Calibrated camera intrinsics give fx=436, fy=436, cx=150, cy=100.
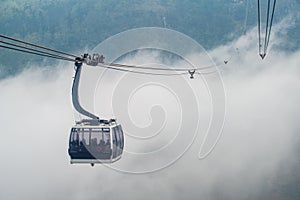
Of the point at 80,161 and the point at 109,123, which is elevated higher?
the point at 109,123

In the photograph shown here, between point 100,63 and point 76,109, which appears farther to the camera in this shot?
point 76,109

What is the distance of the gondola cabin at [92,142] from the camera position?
49.9 meters

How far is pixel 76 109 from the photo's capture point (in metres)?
53.4

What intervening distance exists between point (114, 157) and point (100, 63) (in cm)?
1315

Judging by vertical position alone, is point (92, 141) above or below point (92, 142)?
above

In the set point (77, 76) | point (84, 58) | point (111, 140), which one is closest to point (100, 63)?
point (84, 58)

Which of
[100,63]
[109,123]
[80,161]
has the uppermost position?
[100,63]

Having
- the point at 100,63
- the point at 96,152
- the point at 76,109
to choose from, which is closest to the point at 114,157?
the point at 96,152

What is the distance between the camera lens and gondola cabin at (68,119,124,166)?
164 feet

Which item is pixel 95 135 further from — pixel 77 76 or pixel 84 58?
pixel 84 58

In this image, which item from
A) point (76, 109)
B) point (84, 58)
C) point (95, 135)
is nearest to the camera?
point (84, 58)

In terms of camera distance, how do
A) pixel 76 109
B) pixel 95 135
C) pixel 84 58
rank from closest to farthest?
pixel 84 58
pixel 95 135
pixel 76 109

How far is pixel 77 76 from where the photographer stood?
165ft

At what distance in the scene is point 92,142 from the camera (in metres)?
49.9
